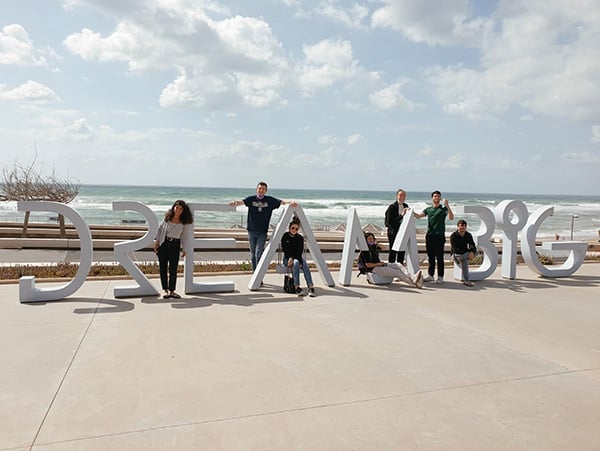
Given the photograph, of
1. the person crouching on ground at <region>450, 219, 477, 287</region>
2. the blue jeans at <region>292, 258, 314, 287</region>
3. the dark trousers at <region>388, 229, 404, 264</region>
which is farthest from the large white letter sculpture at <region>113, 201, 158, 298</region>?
the person crouching on ground at <region>450, 219, 477, 287</region>

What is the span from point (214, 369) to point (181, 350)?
617 mm

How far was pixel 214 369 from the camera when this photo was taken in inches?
149

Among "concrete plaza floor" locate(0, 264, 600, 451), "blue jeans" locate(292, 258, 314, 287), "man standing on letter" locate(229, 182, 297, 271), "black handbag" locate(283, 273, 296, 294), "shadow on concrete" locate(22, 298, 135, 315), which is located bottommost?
"concrete plaza floor" locate(0, 264, 600, 451)

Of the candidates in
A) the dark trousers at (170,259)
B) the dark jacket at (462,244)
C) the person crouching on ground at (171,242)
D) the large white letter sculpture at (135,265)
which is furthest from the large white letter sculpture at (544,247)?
the large white letter sculpture at (135,265)

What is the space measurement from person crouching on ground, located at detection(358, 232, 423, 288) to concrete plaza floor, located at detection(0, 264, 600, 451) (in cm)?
127

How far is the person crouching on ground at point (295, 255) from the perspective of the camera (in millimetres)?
7000

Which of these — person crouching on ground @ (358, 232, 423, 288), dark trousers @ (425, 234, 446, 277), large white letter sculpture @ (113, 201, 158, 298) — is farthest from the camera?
dark trousers @ (425, 234, 446, 277)

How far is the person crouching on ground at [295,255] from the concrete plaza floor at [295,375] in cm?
72

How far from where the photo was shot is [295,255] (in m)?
7.15

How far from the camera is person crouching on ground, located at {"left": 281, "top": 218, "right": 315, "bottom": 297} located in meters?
7.00

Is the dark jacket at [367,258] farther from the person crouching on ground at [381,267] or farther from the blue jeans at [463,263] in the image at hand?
the blue jeans at [463,263]

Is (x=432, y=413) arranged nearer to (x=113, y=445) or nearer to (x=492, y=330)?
(x=113, y=445)

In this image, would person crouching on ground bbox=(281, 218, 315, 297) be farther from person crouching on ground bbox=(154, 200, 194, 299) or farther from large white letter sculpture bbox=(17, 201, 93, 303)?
large white letter sculpture bbox=(17, 201, 93, 303)

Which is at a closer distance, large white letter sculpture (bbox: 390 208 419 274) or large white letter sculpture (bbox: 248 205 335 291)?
large white letter sculpture (bbox: 248 205 335 291)
